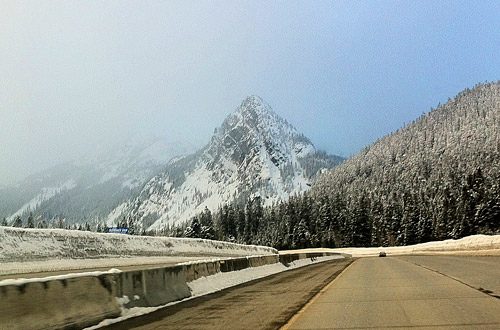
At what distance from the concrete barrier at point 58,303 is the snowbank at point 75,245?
12655mm

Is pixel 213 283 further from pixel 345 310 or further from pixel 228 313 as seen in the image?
pixel 345 310

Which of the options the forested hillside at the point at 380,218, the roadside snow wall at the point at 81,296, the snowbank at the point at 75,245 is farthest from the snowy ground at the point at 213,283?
the forested hillside at the point at 380,218

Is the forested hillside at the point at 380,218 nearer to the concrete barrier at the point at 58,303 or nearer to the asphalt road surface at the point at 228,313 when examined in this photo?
the asphalt road surface at the point at 228,313

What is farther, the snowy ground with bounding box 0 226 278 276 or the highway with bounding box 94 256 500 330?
the snowy ground with bounding box 0 226 278 276

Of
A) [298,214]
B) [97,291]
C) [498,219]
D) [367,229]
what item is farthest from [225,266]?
[298,214]

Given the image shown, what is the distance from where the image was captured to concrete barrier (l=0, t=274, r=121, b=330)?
642 centimetres

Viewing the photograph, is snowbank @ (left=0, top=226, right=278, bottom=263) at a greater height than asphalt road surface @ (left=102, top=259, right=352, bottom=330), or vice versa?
snowbank @ (left=0, top=226, right=278, bottom=263)

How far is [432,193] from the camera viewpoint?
132 m

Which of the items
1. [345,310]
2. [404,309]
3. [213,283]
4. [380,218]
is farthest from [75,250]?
[380,218]

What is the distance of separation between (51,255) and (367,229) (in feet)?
363

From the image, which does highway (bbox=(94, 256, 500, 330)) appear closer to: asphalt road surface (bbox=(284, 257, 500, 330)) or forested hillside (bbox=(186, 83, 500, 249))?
asphalt road surface (bbox=(284, 257, 500, 330))

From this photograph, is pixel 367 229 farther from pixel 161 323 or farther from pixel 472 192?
pixel 161 323

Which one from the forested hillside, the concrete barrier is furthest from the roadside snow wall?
the forested hillside

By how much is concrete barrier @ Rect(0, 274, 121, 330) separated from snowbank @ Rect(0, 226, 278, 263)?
12.7 m
